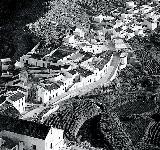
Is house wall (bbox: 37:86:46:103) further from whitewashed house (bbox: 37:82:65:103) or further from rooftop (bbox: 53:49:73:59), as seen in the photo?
rooftop (bbox: 53:49:73:59)

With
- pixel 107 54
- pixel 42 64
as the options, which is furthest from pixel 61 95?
pixel 107 54

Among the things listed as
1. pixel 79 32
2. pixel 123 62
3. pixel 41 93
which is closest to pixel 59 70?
pixel 41 93

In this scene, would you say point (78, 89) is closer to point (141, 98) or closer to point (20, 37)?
point (141, 98)

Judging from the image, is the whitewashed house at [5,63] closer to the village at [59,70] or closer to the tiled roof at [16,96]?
the village at [59,70]

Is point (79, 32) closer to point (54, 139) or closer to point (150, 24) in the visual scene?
point (150, 24)

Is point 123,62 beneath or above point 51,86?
beneath

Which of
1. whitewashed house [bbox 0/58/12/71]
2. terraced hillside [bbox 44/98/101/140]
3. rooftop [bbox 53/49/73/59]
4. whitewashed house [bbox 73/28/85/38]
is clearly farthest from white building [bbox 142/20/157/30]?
terraced hillside [bbox 44/98/101/140]

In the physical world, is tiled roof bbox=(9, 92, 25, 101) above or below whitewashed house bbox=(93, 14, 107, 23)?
below

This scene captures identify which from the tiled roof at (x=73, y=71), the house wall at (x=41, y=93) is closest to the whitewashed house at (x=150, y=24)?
the tiled roof at (x=73, y=71)

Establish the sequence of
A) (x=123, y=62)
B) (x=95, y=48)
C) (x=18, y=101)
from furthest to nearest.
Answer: (x=95, y=48) → (x=123, y=62) → (x=18, y=101)
